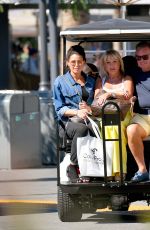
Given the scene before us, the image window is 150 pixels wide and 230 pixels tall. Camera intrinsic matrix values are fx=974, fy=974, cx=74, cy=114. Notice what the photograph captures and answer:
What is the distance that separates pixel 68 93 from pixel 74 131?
0.41 meters

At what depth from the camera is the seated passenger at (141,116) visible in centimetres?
805

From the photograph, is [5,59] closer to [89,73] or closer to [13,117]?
[13,117]

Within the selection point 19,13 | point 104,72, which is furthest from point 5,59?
point 19,13

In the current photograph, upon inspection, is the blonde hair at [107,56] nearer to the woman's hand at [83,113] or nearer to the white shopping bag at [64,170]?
the woman's hand at [83,113]

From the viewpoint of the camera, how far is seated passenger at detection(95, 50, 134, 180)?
26.3 ft

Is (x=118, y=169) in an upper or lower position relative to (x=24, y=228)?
lower

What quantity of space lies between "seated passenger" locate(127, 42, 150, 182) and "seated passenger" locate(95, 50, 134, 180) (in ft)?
0.26

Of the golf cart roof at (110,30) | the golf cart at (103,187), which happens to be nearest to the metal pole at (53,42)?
the golf cart roof at (110,30)

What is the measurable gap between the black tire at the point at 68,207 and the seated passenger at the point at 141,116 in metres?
0.56

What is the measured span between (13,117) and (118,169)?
731 centimetres

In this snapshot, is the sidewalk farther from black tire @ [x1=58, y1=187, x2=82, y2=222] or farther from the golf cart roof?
the golf cart roof

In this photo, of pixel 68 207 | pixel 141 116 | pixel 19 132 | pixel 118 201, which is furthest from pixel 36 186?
pixel 141 116

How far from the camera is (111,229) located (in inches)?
309

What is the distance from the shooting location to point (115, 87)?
836cm
